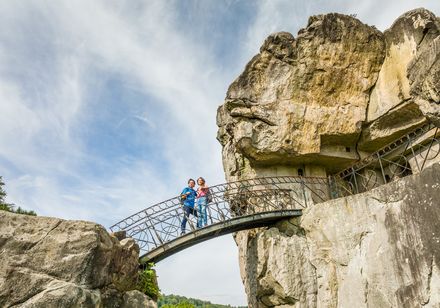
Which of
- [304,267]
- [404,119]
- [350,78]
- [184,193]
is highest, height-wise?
[350,78]

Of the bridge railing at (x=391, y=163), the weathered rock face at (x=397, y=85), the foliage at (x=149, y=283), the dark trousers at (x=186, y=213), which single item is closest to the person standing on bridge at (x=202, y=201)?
the dark trousers at (x=186, y=213)

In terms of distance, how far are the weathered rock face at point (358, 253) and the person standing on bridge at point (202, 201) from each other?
2.61 m

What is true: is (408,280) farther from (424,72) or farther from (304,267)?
(424,72)

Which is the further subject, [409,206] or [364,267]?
[364,267]

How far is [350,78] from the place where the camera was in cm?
1509

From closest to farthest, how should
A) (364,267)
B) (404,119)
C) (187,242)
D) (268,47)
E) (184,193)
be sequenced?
(364,267) → (187,242) → (184,193) → (404,119) → (268,47)

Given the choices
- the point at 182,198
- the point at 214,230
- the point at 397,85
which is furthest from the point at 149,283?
the point at 397,85

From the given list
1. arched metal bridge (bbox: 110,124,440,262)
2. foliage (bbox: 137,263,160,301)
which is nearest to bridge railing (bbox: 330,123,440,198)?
arched metal bridge (bbox: 110,124,440,262)

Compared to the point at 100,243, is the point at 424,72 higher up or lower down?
higher up

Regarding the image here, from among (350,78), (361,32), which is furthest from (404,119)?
(361,32)

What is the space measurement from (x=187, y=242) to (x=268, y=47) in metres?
8.99

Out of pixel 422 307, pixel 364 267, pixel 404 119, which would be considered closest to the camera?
pixel 422 307

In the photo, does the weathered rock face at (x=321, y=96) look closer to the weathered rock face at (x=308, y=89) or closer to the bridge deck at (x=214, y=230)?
the weathered rock face at (x=308, y=89)

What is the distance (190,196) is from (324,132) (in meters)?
6.42
